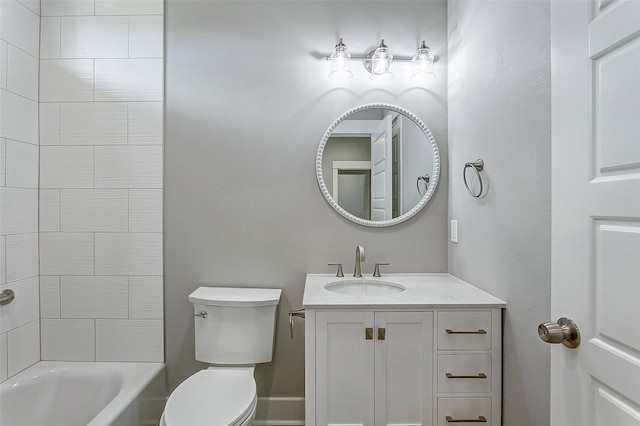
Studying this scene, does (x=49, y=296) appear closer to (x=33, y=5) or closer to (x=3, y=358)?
(x=3, y=358)

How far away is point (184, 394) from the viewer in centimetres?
147

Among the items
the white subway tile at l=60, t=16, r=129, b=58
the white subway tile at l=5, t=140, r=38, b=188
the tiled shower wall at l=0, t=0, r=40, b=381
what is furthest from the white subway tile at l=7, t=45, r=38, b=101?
the white subway tile at l=5, t=140, r=38, b=188

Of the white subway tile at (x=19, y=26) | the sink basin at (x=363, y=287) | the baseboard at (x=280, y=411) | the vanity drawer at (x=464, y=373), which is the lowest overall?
the baseboard at (x=280, y=411)

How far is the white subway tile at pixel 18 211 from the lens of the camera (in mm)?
1777

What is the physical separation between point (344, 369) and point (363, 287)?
0.53 meters

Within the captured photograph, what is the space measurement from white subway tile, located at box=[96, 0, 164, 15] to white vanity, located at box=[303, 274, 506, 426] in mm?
1909

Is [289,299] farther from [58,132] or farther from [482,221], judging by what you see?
[58,132]

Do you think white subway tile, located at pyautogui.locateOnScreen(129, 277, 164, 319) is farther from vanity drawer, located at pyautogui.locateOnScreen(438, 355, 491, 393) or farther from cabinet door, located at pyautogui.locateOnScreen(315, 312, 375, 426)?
vanity drawer, located at pyautogui.locateOnScreen(438, 355, 491, 393)

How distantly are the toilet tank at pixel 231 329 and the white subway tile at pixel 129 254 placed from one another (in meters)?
0.41

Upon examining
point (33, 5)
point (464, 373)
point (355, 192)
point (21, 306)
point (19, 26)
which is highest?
point (33, 5)

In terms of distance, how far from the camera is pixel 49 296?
6.61 ft

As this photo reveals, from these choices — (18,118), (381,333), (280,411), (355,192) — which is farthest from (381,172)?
(18,118)

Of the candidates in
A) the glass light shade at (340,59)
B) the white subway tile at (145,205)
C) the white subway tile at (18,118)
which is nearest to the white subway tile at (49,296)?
the white subway tile at (145,205)

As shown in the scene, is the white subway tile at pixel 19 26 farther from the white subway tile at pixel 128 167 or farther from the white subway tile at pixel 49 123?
the white subway tile at pixel 128 167
